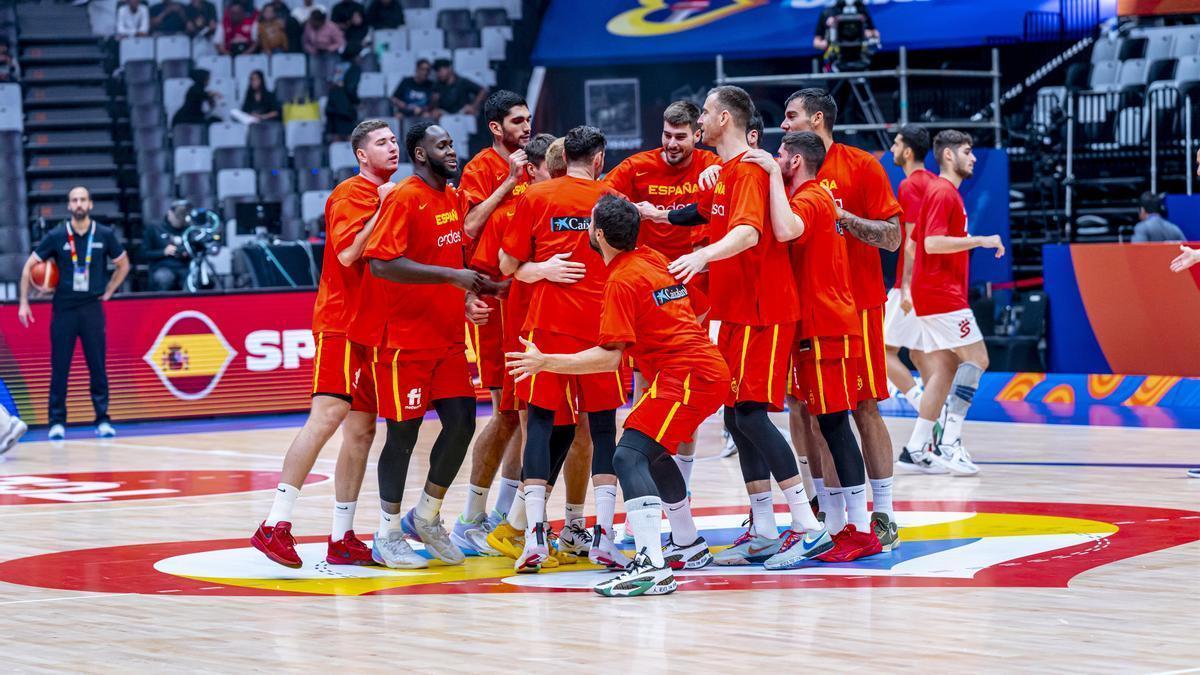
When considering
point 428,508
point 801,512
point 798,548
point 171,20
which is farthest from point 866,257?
point 171,20

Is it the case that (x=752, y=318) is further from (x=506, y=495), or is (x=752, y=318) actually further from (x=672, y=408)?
(x=506, y=495)

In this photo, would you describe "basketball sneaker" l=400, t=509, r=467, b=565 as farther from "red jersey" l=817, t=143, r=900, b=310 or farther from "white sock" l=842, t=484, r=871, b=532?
"red jersey" l=817, t=143, r=900, b=310

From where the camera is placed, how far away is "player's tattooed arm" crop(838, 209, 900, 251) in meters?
7.90

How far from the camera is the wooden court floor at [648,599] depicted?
5551mm

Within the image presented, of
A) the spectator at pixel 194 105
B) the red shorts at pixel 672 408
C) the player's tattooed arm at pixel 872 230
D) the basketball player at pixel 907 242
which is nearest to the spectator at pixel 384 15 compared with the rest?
the spectator at pixel 194 105

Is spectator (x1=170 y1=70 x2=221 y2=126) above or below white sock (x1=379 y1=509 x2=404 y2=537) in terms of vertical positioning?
above

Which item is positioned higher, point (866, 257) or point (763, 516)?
point (866, 257)

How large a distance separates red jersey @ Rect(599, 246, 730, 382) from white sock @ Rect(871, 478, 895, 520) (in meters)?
1.24

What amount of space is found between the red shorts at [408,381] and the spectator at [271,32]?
1687cm

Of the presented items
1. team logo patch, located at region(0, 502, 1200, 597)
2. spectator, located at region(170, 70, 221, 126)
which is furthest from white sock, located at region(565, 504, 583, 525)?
spectator, located at region(170, 70, 221, 126)

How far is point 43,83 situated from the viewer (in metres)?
23.5

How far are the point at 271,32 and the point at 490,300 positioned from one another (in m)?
16.6

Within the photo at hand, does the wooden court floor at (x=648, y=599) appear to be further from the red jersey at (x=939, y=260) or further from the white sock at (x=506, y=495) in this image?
the red jersey at (x=939, y=260)

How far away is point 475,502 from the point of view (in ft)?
27.0
